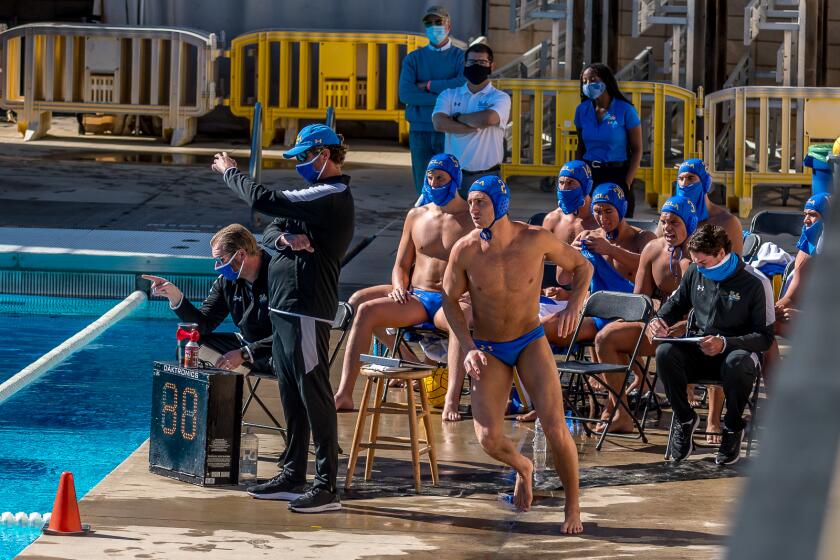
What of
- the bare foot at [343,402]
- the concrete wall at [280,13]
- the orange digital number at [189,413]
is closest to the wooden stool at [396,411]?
the orange digital number at [189,413]

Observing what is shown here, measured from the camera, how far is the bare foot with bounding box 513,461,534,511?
18.3ft

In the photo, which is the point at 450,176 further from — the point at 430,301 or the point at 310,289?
the point at 310,289

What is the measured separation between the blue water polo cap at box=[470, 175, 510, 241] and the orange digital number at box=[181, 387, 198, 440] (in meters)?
1.41

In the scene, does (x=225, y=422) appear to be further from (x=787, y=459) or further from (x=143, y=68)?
(x=143, y=68)

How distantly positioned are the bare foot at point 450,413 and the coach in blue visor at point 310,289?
5.61 ft

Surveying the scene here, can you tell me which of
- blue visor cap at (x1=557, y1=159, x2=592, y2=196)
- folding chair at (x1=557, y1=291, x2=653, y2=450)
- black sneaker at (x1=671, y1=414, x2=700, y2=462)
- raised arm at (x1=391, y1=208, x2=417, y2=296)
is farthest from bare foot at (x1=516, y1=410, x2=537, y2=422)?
blue visor cap at (x1=557, y1=159, x2=592, y2=196)

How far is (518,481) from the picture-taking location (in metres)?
5.59

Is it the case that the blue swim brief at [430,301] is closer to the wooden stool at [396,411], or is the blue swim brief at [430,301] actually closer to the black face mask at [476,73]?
the wooden stool at [396,411]

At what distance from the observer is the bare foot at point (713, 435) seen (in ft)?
22.9

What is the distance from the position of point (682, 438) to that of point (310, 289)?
2040 mm

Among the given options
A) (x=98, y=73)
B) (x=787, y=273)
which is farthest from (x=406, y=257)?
(x=98, y=73)

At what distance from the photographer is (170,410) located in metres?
6.03

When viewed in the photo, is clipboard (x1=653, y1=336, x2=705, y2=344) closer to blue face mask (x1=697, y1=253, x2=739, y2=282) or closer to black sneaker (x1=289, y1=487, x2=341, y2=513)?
blue face mask (x1=697, y1=253, x2=739, y2=282)

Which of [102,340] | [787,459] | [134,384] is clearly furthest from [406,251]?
[787,459]
